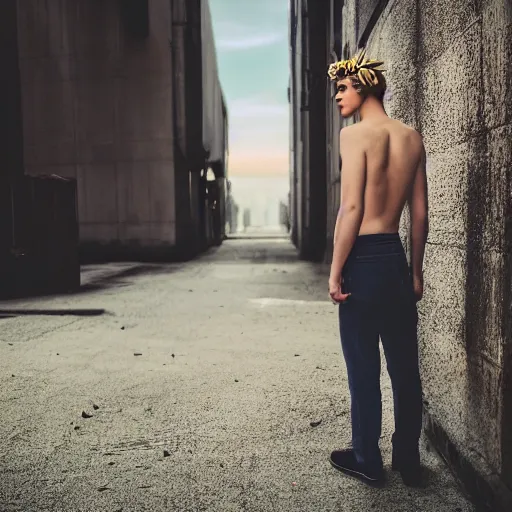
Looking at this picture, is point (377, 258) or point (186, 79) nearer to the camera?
point (377, 258)

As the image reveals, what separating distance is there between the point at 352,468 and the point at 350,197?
4.75 feet

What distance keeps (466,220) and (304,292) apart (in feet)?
23.8

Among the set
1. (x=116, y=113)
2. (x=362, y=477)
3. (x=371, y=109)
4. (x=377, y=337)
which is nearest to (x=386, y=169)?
(x=371, y=109)

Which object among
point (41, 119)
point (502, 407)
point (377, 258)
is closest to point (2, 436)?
point (377, 258)

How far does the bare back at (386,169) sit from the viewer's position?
2324 mm

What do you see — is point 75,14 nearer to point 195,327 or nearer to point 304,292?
point 304,292

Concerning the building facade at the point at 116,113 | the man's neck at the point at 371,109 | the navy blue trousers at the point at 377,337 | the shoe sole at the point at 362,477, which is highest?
the building facade at the point at 116,113

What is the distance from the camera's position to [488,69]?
2.19 meters

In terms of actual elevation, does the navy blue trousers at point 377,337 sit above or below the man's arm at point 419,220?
below

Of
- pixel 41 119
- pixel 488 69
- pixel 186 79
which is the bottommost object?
pixel 488 69

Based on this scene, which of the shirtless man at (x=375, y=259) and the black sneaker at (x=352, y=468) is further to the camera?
the black sneaker at (x=352, y=468)

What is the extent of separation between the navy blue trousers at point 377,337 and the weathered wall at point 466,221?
277 millimetres

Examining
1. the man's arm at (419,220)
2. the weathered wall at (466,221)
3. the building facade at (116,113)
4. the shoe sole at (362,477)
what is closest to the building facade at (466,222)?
the weathered wall at (466,221)

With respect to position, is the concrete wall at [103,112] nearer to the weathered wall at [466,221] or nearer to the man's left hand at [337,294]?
the weathered wall at [466,221]
